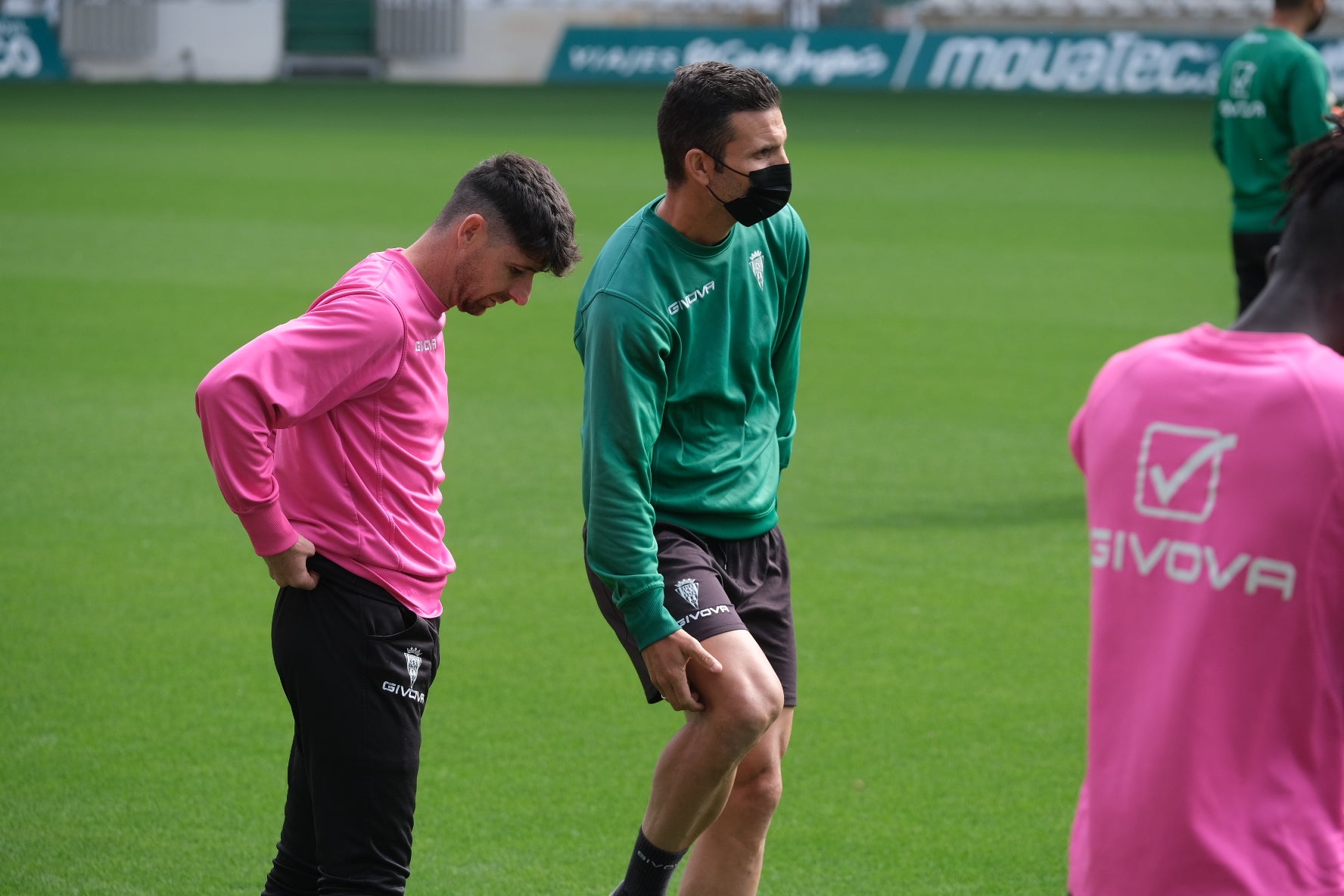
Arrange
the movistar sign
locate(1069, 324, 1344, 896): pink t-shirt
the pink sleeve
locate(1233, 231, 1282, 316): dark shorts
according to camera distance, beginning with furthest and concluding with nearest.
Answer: the movistar sign, locate(1233, 231, 1282, 316): dark shorts, the pink sleeve, locate(1069, 324, 1344, 896): pink t-shirt

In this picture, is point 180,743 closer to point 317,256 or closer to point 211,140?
point 317,256

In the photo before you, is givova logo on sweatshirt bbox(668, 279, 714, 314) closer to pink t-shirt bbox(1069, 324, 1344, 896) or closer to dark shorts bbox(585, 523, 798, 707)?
dark shorts bbox(585, 523, 798, 707)

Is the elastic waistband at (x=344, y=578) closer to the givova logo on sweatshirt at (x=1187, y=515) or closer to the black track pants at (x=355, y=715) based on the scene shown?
the black track pants at (x=355, y=715)

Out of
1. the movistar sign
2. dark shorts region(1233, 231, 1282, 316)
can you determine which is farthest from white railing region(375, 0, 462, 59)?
dark shorts region(1233, 231, 1282, 316)

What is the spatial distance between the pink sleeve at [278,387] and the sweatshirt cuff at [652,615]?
2.38 ft

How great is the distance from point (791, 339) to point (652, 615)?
932mm

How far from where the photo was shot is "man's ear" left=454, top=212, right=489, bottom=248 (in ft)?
11.4

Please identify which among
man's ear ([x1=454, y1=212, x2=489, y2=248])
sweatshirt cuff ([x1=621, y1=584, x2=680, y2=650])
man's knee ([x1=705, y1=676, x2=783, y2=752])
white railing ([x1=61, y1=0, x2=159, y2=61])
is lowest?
white railing ([x1=61, y1=0, x2=159, y2=61])

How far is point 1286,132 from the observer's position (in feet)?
27.5

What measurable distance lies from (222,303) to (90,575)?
707 cm

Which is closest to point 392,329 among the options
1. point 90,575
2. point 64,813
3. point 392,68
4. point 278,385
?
point 278,385

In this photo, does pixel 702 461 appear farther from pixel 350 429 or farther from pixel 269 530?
pixel 269 530

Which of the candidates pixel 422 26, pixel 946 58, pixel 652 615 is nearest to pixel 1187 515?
pixel 652 615

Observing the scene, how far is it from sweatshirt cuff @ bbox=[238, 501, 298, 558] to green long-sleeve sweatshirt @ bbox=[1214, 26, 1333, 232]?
611 cm
